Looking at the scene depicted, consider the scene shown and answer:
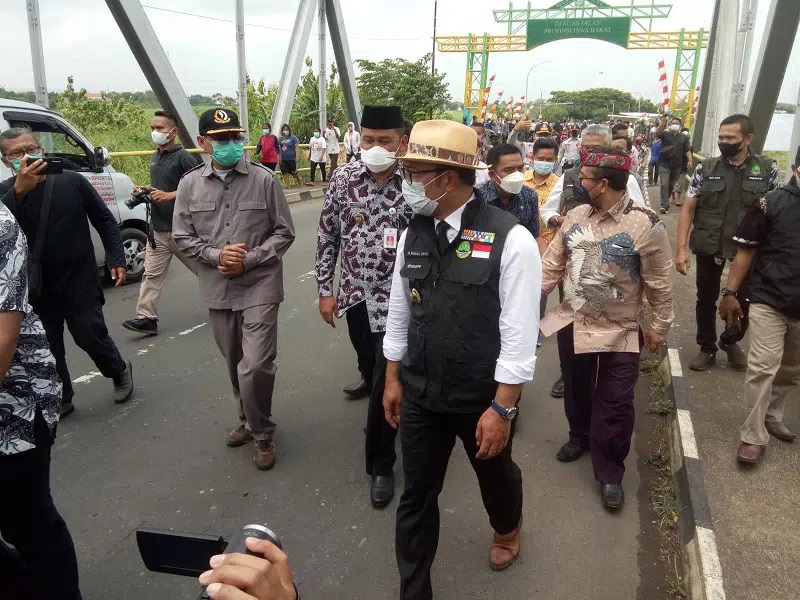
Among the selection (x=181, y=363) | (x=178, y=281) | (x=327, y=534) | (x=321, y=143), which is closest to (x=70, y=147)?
(x=178, y=281)

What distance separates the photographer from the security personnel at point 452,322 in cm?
219

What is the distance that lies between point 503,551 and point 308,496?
112 centimetres

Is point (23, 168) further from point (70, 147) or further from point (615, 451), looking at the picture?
point (70, 147)

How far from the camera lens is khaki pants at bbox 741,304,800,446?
3.50m

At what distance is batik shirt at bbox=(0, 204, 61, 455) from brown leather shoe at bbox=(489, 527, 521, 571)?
1.93 meters

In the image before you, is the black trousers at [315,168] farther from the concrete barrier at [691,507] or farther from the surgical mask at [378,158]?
the surgical mask at [378,158]

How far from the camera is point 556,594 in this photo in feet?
8.84

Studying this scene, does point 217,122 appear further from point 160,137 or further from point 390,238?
point 160,137

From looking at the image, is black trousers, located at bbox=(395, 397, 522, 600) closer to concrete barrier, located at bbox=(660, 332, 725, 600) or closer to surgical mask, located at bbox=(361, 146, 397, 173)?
concrete barrier, located at bbox=(660, 332, 725, 600)

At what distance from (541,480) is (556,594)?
96 centimetres

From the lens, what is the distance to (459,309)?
222cm

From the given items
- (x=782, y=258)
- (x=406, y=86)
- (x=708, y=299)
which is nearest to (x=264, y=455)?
(x=782, y=258)

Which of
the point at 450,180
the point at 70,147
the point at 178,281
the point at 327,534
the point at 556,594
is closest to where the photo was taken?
the point at 450,180

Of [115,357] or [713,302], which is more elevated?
[713,302]
